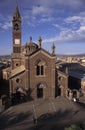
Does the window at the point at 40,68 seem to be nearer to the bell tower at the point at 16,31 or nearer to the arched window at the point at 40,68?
the arched window at the point at 40,68

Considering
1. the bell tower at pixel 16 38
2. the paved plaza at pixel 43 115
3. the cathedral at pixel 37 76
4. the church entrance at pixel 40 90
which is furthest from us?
the bell tower at pixel 16 38

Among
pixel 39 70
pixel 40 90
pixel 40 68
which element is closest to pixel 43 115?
pixel 40 90

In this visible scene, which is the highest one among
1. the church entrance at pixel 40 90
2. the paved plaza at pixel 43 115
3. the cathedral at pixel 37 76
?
the cathedral at pixel 37 76

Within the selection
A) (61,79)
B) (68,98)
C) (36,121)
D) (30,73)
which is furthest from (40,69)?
(36,121)

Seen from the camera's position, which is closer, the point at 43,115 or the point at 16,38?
the point at 43,115

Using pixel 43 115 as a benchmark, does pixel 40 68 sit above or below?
above

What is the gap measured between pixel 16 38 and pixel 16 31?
162 cm

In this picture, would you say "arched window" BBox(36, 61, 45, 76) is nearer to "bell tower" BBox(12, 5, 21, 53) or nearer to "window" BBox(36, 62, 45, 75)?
"window" BBox(36, 62, 45, 75)

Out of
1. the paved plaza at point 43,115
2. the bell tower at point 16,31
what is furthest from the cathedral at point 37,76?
the bell tower at point 16,31

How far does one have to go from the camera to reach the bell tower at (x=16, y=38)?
4869 centimetres

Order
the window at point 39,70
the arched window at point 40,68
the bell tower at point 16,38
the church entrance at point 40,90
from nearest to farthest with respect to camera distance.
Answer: the arched window at point 40,68 → the window at point 39,70 → the church entrance at point 40,90 → the bell tower at point 16,38

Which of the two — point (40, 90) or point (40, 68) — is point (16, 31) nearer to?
point (40, 68)

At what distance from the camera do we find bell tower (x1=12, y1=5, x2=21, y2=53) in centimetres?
4853

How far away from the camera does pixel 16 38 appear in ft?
165
